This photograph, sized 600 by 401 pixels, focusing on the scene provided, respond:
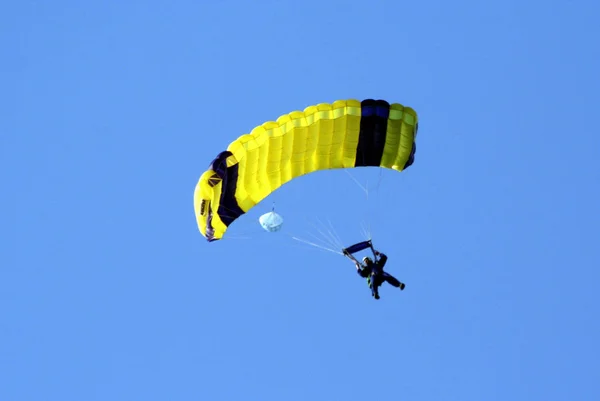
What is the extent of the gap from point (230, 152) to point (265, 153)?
121 cm

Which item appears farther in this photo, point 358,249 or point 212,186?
point 358,249

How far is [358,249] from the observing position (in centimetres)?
3061

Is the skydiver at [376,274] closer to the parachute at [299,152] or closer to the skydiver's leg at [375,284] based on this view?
the skydiver's leg at [375,284]

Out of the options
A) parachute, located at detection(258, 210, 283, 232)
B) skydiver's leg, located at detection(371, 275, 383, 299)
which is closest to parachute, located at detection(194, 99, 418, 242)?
parachute, located at detection(258, 210, 283, 232)

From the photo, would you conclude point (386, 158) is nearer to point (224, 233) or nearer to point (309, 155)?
point (309, 155)

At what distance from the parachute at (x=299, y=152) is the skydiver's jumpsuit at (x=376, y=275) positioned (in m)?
2.35

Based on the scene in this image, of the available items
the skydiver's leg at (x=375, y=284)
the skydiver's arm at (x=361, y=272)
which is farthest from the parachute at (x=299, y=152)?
the skydiver's leg at (x=375, y=284)

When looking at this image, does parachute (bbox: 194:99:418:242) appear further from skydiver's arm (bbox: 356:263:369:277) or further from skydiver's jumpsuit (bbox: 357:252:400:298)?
skydiver's jumpsuit (bbox: 357:252:400:298)

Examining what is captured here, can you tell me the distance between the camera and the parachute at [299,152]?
93.9ft

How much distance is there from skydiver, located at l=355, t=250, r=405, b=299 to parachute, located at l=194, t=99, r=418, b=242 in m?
2.29

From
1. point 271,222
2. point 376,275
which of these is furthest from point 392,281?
point 271,222

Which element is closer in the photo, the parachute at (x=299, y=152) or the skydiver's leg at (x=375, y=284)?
the parachute at (x=299, y=152)

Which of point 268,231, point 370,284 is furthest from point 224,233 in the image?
point 370,284

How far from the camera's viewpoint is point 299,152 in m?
30.3
